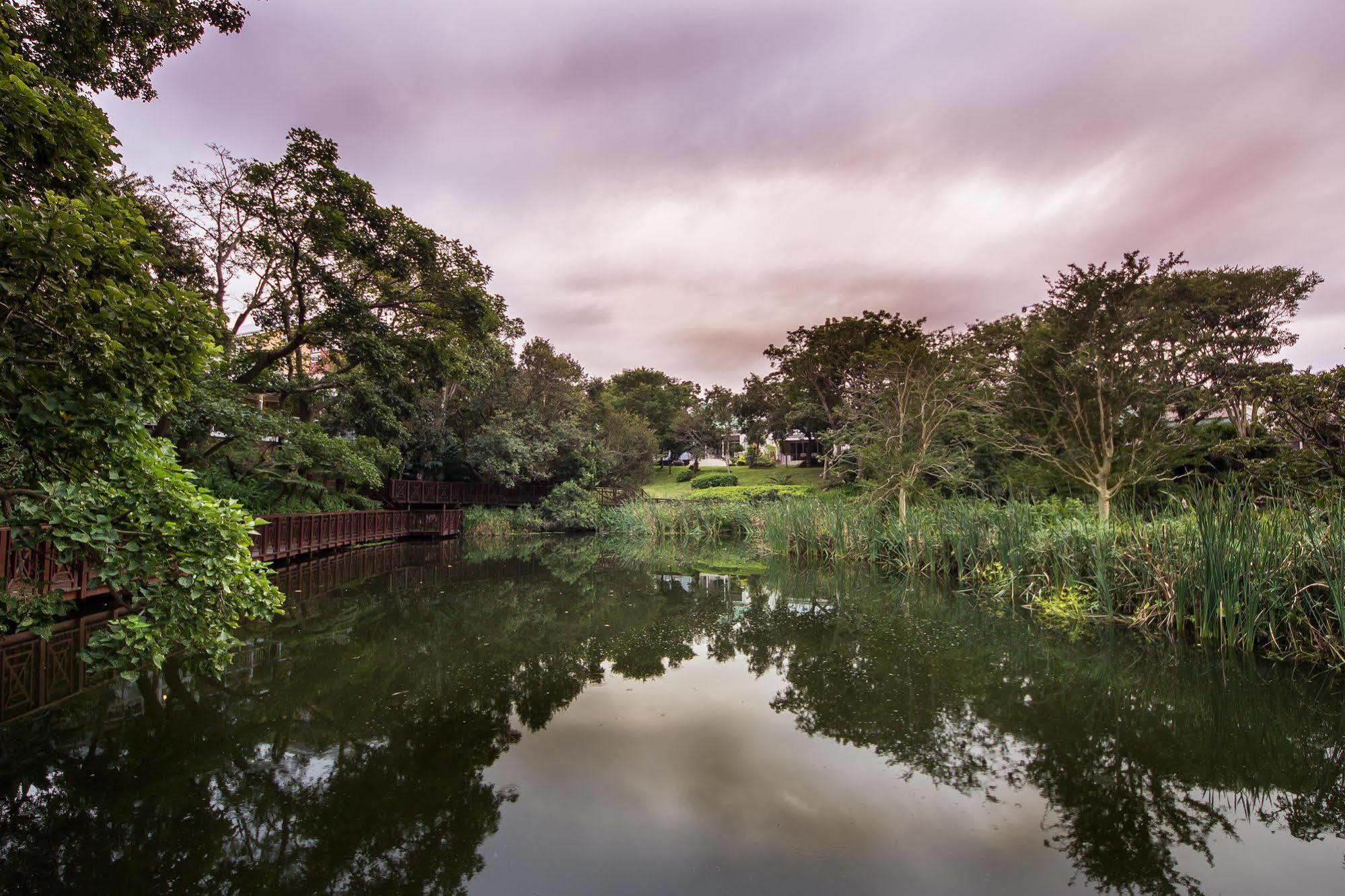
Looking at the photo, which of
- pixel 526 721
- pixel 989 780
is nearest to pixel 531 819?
pixel 526 721

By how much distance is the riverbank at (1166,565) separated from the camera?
5.28 meters

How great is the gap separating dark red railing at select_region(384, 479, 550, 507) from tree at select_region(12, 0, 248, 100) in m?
16.6

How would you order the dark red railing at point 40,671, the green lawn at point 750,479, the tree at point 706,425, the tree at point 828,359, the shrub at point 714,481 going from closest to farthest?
the dark red railing at point 40,671, the tree at point 828,359, the green lawn at point 750,479, the shrub at point 714,481, the tree at point 706,425

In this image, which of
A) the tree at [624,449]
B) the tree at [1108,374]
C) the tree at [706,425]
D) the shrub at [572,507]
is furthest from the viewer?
the tree at [706,425]

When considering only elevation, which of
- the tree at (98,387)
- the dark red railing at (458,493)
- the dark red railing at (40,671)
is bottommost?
the dark red railing at (40,671)

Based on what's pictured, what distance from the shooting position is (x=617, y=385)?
1999 inches

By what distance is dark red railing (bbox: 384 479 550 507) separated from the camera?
21.7m

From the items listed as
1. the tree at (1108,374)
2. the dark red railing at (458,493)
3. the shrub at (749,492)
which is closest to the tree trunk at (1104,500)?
the tree at (1108,374)

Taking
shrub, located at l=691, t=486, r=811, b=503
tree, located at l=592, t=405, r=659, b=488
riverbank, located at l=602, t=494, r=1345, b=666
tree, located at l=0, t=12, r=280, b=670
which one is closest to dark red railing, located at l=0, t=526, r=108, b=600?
tree, located at l=0, t=12, r=280, b=670

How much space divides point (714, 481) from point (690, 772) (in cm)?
2975

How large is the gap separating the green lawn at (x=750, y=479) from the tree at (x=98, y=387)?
2458cm

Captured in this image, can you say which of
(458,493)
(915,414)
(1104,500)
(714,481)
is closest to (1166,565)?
(1104,500)

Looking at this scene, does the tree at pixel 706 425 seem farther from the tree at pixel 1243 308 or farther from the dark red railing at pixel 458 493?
the tree at pixel 1243 308

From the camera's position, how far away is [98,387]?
246 centimetres
